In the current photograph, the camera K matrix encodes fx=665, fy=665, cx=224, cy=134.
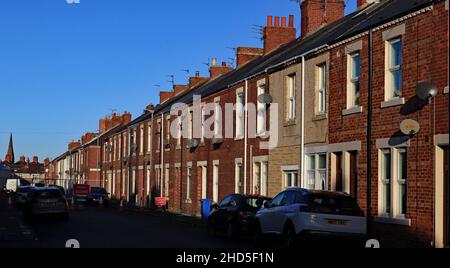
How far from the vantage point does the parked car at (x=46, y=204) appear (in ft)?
95.2

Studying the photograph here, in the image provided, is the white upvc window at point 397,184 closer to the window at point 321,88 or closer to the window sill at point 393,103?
the window sill at point 393,103

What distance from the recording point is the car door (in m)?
17.0

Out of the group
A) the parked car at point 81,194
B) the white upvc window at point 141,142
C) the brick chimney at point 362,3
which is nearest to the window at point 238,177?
the brick chimney at point 362,3

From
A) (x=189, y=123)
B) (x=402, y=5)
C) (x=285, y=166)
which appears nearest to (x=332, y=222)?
(x=402, y=5)

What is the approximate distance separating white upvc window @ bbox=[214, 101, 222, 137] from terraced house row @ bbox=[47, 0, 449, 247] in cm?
8

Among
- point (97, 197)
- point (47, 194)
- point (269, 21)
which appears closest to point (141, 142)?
point (97, 197)

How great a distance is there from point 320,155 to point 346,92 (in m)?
2.82

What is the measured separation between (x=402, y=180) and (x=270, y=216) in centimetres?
400

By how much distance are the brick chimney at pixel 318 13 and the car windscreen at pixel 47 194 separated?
14.2 m

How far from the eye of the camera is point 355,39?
20984 millimetres

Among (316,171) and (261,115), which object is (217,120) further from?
(316,171)

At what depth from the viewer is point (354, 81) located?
69.7 feet

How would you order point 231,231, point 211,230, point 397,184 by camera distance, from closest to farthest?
point 397,184, point 231,231, point 211,230

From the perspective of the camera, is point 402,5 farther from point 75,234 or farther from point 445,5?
point 75,234
